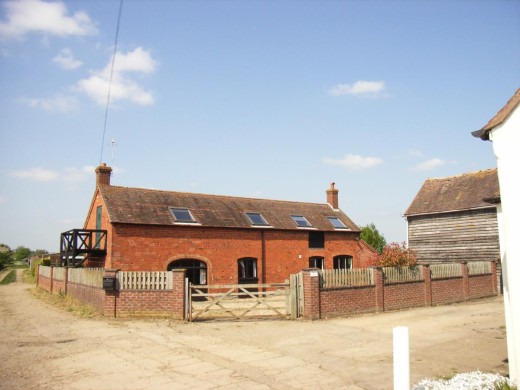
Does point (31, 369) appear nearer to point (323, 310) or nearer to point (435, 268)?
point (323, 310)

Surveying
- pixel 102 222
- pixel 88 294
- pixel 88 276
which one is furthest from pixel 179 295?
pixel 102 222

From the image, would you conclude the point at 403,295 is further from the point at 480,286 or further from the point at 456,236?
the point at 456,236

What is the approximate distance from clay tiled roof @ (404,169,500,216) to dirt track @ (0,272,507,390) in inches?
450

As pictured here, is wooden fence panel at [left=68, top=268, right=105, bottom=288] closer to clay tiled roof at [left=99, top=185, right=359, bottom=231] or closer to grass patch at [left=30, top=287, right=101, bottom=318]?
grass patch at [left=30, top=287, right=101, bottom=318]

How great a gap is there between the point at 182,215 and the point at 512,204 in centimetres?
1886

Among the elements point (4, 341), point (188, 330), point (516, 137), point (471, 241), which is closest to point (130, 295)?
point (188, 330)

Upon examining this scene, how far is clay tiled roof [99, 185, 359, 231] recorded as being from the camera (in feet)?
72.5

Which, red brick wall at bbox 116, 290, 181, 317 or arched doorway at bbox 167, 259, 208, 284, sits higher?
arched doorway at bbox 167, 259, 208, 284

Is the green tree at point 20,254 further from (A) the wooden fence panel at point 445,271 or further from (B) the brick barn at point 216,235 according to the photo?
(A) the wooden fence panel at point 445,271

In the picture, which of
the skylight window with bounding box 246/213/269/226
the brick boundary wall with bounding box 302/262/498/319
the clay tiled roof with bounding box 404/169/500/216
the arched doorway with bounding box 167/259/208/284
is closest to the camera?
the brick boundary wall with bounding box 302/262/498/319

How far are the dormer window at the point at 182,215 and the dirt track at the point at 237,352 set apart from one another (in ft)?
27.6

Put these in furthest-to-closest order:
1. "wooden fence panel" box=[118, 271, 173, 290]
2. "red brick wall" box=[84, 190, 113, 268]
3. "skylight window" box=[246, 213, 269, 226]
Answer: "skylight window" box=[246, 213, 269, 226], "red brick wall" box=[84, 190, 113, 268], "wooden fence panel" box=[118, 271, 173, 290]

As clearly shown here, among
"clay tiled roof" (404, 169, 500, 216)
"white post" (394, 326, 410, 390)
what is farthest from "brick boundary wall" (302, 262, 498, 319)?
"white post" (394, 326, 410, 390)

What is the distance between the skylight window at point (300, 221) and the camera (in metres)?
27.4
